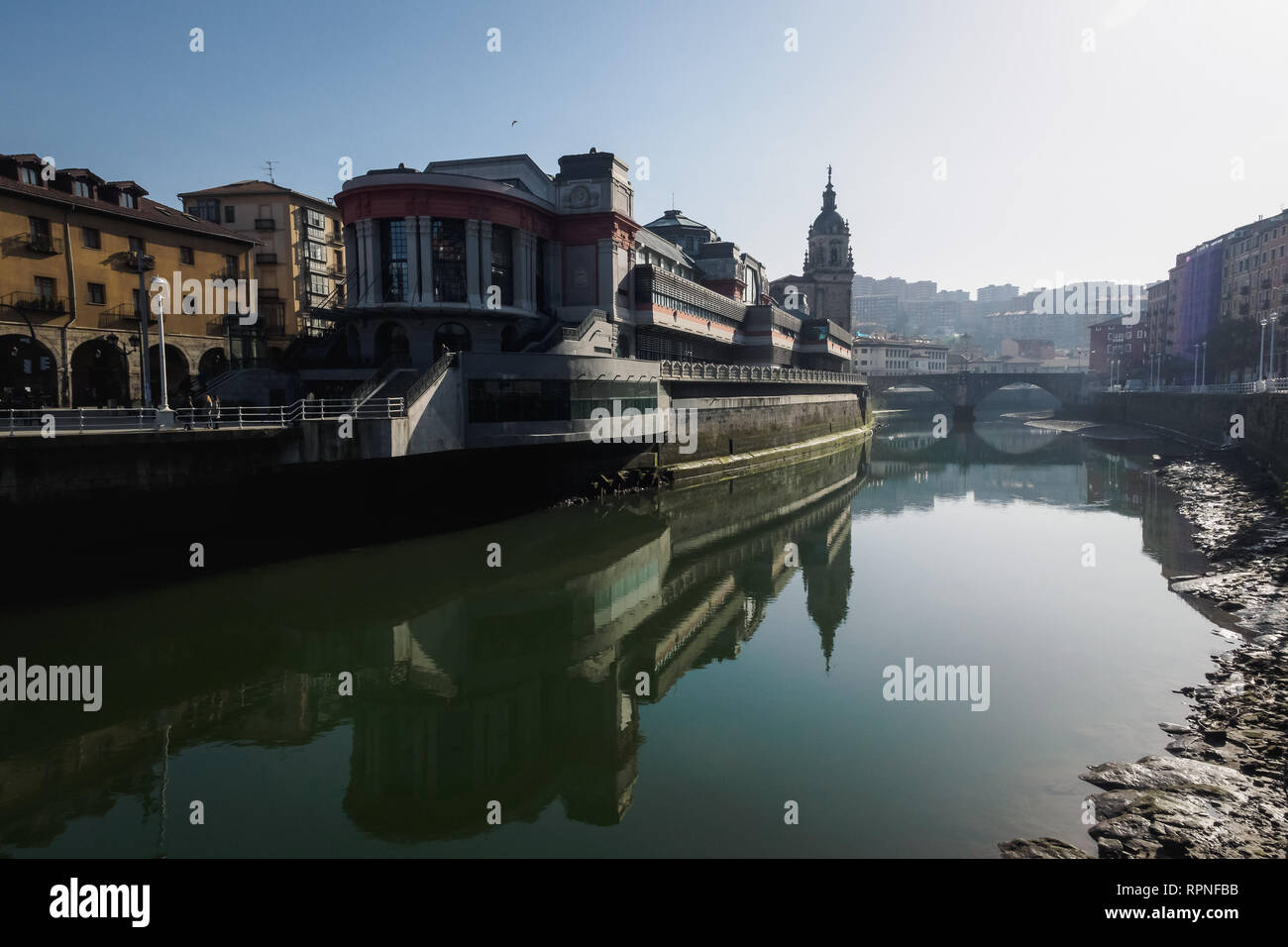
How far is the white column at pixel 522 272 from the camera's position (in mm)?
46062

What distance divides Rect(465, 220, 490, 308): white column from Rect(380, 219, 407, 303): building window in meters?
3.40

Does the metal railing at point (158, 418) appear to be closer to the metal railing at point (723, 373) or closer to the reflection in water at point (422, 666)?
the reflection in water at point (422, 666)

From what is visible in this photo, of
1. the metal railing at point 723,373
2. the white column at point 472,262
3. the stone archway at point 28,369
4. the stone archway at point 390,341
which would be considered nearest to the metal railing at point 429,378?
the white column at point 472,262

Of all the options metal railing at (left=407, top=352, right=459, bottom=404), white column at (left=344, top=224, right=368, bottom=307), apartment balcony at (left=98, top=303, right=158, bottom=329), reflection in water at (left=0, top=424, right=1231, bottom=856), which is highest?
white column at (left=344, top=224, right=368, bottom=307)

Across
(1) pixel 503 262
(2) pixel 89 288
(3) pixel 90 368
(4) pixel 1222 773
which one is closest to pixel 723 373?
(1) pixel 503 262

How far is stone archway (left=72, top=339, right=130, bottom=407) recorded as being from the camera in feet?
136

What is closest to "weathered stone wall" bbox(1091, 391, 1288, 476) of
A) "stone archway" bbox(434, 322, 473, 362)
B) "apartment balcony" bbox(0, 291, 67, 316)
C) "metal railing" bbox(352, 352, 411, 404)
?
"stone archway" bbox(434, 322, 473, 362)

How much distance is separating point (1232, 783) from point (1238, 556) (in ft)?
72.0

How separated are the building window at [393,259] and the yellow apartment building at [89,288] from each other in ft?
36.2

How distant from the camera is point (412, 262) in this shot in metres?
42.3

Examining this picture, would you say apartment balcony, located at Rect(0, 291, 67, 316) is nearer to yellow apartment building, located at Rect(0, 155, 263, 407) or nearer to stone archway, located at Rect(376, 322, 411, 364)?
yellow apartment building, located at Rect(0, 155, 263, 407)
